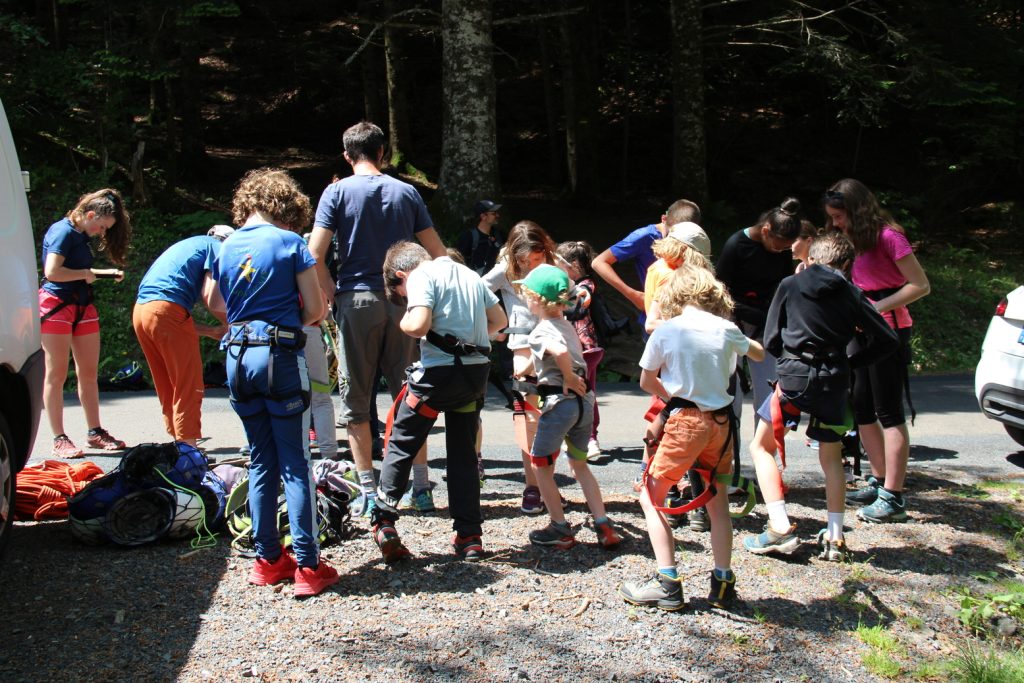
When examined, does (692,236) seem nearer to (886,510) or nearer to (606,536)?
(606,536)

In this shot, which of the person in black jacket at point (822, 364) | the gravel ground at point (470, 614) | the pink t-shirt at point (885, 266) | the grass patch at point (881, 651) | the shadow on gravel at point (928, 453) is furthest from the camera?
the shadow on gravel at point (928, 453)

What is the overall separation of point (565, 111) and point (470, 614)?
1772 cm

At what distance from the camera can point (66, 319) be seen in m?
7.39

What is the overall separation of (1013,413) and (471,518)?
4414mm

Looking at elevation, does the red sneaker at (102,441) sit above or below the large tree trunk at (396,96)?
below

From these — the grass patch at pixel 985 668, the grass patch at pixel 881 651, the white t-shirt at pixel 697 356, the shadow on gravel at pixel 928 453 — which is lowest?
the grass patch at pixel 985 668

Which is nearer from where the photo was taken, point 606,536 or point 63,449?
point 606,536

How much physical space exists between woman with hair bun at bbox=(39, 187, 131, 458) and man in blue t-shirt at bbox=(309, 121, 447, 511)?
2309 mm

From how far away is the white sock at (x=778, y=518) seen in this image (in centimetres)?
544

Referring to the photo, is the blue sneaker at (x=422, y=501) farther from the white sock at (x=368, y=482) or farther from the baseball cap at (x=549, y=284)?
the baseball cap at (x=549, y=284)

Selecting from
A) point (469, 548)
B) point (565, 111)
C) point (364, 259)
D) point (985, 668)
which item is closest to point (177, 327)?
point (364, 259)

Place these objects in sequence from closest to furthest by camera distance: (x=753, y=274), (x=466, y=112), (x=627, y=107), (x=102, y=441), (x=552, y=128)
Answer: (x=753, y=274), (x=102, y=441), (x=466, y=112), (x=627, y=107), (x=552, y=128)

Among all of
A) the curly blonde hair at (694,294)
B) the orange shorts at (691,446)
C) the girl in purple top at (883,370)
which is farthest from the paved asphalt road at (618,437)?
the curly blonde hair at (694,294)

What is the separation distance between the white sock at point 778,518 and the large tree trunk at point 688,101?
40.3ft
